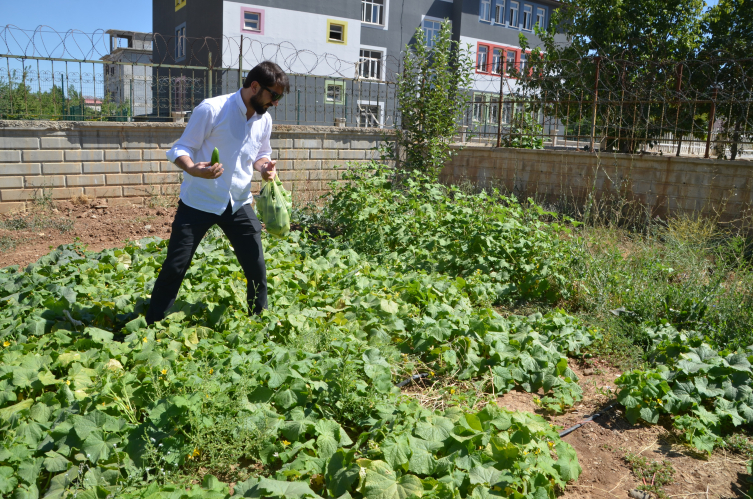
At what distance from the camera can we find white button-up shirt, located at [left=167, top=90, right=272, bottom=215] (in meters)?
3.70

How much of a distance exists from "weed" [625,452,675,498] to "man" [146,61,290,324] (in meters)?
2.74

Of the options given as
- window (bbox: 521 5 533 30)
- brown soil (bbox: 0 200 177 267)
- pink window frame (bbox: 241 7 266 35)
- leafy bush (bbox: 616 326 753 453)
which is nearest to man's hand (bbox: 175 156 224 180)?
leafy bush (bbox: 616 326 753 453)

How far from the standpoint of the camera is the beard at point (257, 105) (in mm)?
3792

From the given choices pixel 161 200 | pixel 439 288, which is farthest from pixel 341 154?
pixel 439 288

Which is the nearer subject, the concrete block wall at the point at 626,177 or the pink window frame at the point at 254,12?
the concrete block wall at the point at 626,177

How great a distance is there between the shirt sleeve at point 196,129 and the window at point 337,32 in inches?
1007

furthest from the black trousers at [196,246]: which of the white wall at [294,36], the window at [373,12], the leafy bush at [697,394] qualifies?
the window at [373,12]

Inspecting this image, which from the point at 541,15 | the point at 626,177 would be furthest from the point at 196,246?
the point at 541,15

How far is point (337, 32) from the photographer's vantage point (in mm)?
27953

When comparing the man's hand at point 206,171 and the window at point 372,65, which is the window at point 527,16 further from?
the man's hand at point 206,171

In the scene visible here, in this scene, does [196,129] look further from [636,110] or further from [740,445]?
[636,110]

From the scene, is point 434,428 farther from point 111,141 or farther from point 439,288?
point 111,141

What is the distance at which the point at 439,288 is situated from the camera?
4793mm

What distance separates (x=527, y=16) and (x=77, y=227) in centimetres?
3411
